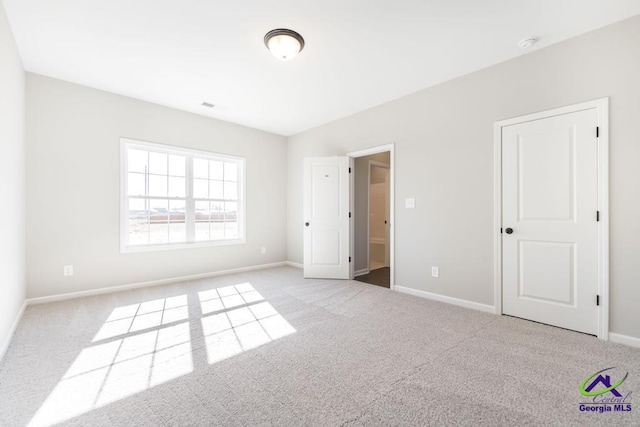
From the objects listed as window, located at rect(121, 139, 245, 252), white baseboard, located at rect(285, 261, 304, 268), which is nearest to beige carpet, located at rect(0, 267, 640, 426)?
window, located at rect(121, 139, 245, 252)

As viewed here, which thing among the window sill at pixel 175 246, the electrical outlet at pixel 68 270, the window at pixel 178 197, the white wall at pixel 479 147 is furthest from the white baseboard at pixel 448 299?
the electrical outlet at pixel 68 270

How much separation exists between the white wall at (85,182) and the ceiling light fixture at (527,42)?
14.5 ft

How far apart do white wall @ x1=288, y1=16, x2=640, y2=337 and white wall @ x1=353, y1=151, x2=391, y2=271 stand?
0.59m

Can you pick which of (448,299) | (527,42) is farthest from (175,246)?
(527,42)

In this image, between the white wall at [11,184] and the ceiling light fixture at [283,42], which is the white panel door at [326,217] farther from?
the white wall at [11,184]

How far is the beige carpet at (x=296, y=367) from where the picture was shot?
155cm

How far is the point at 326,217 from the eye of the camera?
473cm

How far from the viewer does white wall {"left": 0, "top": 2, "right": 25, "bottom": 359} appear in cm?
221

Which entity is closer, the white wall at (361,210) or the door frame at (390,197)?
the door frame at (390,197)

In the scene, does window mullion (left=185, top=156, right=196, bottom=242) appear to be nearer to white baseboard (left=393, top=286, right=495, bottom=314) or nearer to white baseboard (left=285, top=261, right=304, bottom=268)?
white baseboard (left=285, top=261, right=304, bottom=268)

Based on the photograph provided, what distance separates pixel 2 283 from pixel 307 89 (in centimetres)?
359

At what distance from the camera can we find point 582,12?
7.43ft

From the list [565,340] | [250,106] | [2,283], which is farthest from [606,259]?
[2,283]

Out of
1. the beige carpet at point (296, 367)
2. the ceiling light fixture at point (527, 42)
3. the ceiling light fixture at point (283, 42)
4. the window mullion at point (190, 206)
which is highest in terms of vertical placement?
the ceiling light fixture at point (527, 42)
